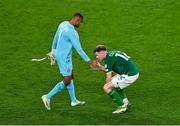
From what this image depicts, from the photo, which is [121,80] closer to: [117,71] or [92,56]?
[117,71]

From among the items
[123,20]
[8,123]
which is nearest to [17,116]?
[8,123]

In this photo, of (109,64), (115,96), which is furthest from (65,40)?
(115,96)

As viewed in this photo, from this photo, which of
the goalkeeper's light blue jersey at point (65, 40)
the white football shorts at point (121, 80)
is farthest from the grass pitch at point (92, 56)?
the goalkeeper's light blue jersey at point (65, 40)

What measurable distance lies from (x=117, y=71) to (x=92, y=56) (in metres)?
5.82

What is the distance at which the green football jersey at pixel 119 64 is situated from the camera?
1394 centimetres

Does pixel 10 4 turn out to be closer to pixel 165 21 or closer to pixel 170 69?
pixel 165 21

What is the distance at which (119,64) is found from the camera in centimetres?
1406

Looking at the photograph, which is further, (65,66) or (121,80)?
(65,66)

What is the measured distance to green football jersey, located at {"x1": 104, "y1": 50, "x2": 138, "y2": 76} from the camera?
13.9m

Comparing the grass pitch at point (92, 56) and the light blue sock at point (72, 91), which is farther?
the light blue sock at point (72, 91)

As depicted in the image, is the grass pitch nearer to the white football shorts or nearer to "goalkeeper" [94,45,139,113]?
"goalkeeper" [94,45,139,113]

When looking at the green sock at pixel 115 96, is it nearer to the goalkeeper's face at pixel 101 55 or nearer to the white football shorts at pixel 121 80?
the white football shorts at pixel 121 80

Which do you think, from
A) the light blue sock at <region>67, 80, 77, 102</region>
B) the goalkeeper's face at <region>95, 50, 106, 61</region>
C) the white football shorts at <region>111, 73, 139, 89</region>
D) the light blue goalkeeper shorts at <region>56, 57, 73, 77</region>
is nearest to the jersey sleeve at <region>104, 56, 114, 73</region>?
the goalkeeper's face at <region>95, 50, 106, 61</region>

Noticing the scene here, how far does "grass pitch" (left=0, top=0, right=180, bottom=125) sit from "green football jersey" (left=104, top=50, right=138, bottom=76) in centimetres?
95
